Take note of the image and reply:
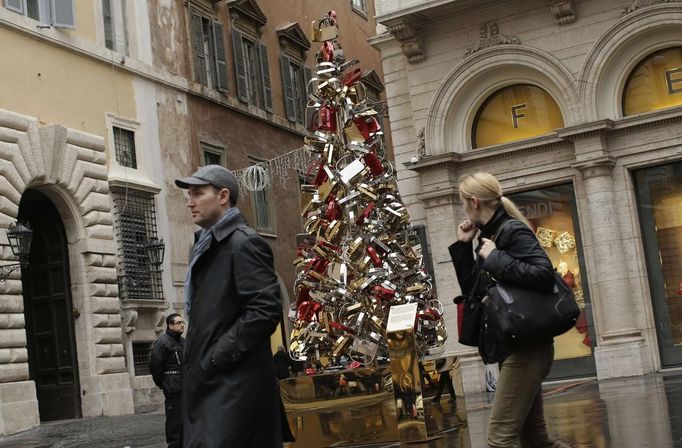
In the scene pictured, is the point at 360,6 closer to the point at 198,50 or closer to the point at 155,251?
the point at 198,50

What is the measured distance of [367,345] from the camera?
426 inches

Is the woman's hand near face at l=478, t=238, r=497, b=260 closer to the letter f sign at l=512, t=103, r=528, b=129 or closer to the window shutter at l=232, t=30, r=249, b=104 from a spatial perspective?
the letter f sign at l=512, t=103, r=528, b=129

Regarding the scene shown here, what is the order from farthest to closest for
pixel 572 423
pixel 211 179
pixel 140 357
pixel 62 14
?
1. pixel 140 357
2. pixel 62 14
3. pixel 572 423
4. pixel 211 179

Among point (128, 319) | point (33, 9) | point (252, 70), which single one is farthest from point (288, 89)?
point (128, 319)

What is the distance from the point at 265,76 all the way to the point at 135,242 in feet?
30.5

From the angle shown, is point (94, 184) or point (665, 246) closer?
point (665, 246)

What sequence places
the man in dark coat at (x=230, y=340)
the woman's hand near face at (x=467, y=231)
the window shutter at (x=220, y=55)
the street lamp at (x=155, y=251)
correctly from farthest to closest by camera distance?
1. the window shutter at (x=220, y=55)
2. the street lamp at (x=155, y=251)
3. the woman's hand near face at (x=467, y=231)
4. the man in dark coat at (x=230, y=340)

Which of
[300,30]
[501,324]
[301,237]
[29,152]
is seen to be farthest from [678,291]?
[300,30]

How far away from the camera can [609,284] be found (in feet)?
60.4

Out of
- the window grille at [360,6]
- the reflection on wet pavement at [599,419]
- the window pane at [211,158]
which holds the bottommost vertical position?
the reflection on wet pavement at [599,419]

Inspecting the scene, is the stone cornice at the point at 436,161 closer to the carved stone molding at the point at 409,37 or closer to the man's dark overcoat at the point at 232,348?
the carved stone molding at the point at 409,37

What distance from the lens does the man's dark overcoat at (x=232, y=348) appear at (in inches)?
192

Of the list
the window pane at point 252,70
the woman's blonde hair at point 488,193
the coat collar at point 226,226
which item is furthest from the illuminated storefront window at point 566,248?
the coat collar at point 226,226

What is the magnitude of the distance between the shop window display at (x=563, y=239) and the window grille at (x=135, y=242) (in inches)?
339
